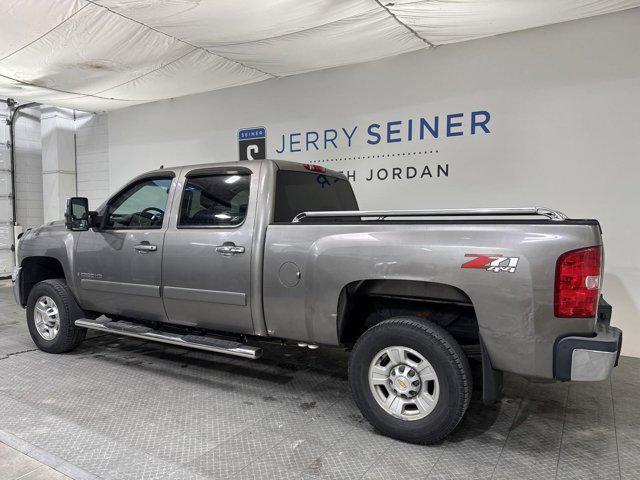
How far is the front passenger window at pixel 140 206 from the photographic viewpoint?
12.8 feet

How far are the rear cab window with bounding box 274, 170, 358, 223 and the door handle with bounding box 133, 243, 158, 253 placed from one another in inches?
44.6

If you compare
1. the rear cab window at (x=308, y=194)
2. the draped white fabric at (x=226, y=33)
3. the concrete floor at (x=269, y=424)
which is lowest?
the concrete floor at (x=269, y=424)

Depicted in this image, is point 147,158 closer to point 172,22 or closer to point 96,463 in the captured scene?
point 172,22

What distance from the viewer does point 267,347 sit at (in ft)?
16.1

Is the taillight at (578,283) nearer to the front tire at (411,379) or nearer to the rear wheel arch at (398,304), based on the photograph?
the rear wheel arch at (398,304)

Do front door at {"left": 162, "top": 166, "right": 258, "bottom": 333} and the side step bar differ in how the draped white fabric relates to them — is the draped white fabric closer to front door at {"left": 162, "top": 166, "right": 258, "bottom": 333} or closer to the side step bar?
front door at {"left": 162, "top": 166, "right": 258, "bottom": 333}

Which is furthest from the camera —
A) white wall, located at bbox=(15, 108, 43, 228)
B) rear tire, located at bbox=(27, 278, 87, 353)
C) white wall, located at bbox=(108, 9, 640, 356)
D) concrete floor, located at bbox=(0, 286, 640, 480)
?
white wall, located at bbox=(15, 108, 43, 228)

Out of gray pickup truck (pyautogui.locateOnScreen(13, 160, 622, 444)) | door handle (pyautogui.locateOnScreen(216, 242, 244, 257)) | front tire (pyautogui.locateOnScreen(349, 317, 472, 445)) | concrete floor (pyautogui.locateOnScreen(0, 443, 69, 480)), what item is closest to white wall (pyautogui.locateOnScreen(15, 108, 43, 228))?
gray pickup truck (pyautogui.locateOnScreen(13, 160, 622, 444))

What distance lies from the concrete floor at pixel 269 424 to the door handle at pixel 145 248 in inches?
43.1

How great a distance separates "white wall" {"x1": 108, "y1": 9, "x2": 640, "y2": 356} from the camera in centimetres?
456

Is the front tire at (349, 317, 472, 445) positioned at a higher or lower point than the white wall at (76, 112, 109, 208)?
lower

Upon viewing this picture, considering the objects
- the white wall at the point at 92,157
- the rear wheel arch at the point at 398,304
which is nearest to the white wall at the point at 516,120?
the rear wheel arch at the point at 398,304

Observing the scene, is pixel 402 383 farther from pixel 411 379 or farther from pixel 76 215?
pixel 76 215

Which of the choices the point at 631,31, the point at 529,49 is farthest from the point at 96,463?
the point at 631,31
